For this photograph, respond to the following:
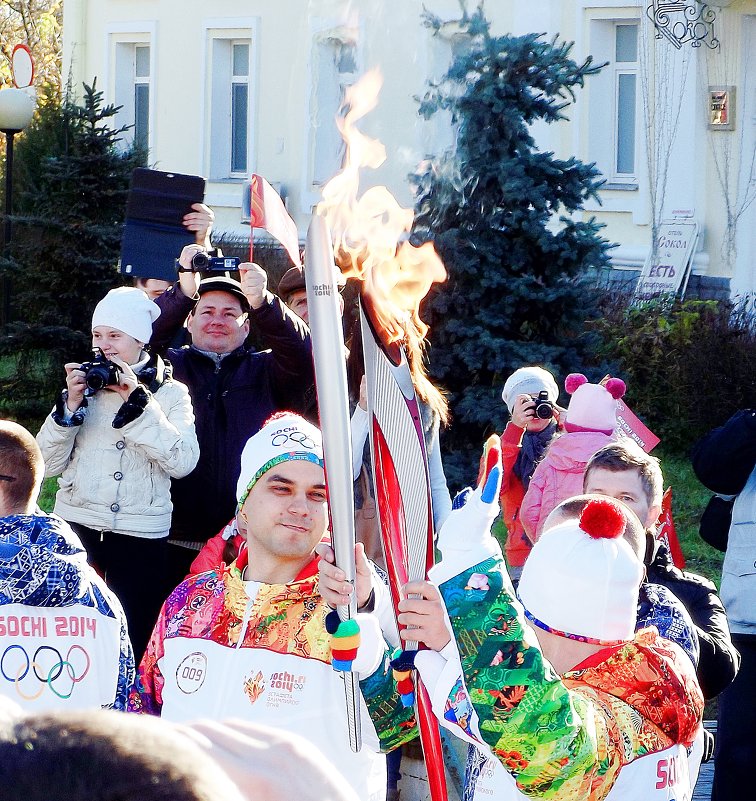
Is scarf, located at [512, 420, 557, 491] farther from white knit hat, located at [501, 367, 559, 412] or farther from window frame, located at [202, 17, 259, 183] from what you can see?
window frame, located at [202, 17, 259, 183]

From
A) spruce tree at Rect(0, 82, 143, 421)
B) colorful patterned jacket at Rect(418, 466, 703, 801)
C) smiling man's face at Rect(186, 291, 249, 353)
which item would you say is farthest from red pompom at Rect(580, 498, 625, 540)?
spruce tree at Rect(0, 82, 143, 421)

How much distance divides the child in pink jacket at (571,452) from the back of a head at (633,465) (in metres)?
1.12

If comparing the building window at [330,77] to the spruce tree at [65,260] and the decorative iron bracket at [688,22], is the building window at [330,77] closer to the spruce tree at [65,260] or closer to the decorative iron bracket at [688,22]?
the spruce tree at [65,260]

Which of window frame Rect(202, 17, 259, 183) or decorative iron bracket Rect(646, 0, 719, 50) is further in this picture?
window frame Rect(202, 17, 259, 183)

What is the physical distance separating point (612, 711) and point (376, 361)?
89 centimetres

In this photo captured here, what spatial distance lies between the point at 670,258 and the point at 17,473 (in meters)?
11.8

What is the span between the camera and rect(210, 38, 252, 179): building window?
56.8 ft

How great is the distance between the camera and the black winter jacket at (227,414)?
15.0 ft

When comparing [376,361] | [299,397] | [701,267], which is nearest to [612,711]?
[376,361]

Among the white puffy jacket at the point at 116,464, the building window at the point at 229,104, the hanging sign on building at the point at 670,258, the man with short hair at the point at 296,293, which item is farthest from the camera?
the building window at the point at 229,104

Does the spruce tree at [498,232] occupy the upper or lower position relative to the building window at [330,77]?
lower

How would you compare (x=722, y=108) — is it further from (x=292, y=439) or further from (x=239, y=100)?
(x=292, y=439)

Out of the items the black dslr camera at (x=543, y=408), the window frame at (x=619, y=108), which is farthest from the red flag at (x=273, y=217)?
the window frame at (x=619, y=108)

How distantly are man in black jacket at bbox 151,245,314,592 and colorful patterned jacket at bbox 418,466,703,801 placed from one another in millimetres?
2336
